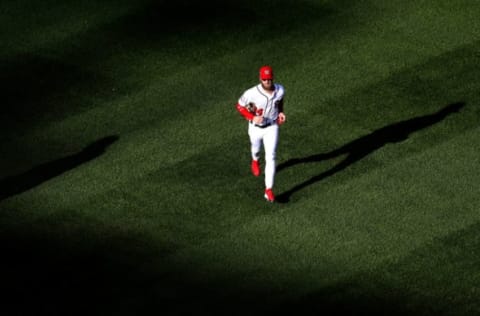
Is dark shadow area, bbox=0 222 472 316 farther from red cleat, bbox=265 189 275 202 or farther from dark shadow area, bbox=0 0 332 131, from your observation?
dark shadow area, bbox=0 0 332 131

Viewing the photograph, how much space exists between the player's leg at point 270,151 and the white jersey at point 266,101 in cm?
15

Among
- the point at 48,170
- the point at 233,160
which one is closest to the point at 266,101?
the point at 233,160

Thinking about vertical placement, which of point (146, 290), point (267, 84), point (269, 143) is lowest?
point (146, 290)

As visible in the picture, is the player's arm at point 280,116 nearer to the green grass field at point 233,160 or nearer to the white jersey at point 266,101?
the white jersey at point 266,101

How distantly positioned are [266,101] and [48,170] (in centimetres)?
388

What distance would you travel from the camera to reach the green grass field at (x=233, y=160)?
1723 cm

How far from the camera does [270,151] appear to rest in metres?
18.9

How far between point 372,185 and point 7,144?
19.8 feet

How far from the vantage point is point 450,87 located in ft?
74.2

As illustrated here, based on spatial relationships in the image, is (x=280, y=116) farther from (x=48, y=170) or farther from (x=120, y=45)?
(x=120, y=45)

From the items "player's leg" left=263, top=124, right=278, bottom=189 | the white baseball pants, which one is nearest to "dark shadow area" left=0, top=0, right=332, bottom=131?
the white baseball pants

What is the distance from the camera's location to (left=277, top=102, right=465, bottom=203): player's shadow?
20.1m

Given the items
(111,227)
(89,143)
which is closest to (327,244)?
(111,227)

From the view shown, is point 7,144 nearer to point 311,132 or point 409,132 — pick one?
point 311,132
